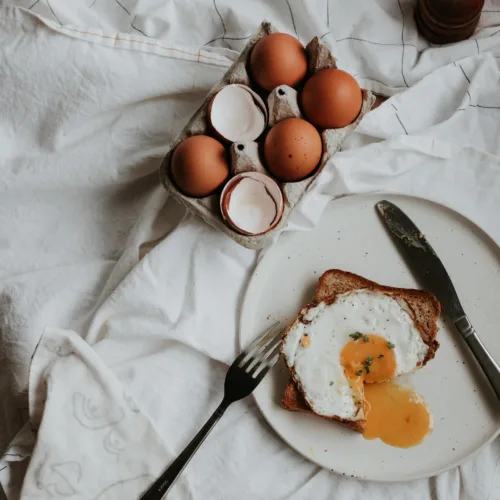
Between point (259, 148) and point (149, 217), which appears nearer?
point (259, 148)

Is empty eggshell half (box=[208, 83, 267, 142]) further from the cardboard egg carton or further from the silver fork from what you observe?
the silver fork

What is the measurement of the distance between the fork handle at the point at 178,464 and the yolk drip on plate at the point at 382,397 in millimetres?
297

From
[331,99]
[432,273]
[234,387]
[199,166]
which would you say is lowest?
[234,387]

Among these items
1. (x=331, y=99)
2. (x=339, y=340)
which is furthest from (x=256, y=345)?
(x=331, y=99)

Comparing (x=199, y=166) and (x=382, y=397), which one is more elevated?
(x=199, y=166)

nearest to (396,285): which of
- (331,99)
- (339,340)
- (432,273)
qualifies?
(432,273)

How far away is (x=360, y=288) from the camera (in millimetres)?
1380

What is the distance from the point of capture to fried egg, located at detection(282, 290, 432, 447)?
52.5 inches

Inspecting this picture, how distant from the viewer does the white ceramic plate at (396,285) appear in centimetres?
136

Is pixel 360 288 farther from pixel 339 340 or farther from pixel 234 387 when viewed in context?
pixel 234 387

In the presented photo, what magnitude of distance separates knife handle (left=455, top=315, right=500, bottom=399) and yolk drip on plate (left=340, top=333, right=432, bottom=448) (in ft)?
0.49

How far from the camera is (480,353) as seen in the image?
1.36 meters

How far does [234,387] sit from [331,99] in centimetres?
62

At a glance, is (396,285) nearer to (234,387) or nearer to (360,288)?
(360,288)
